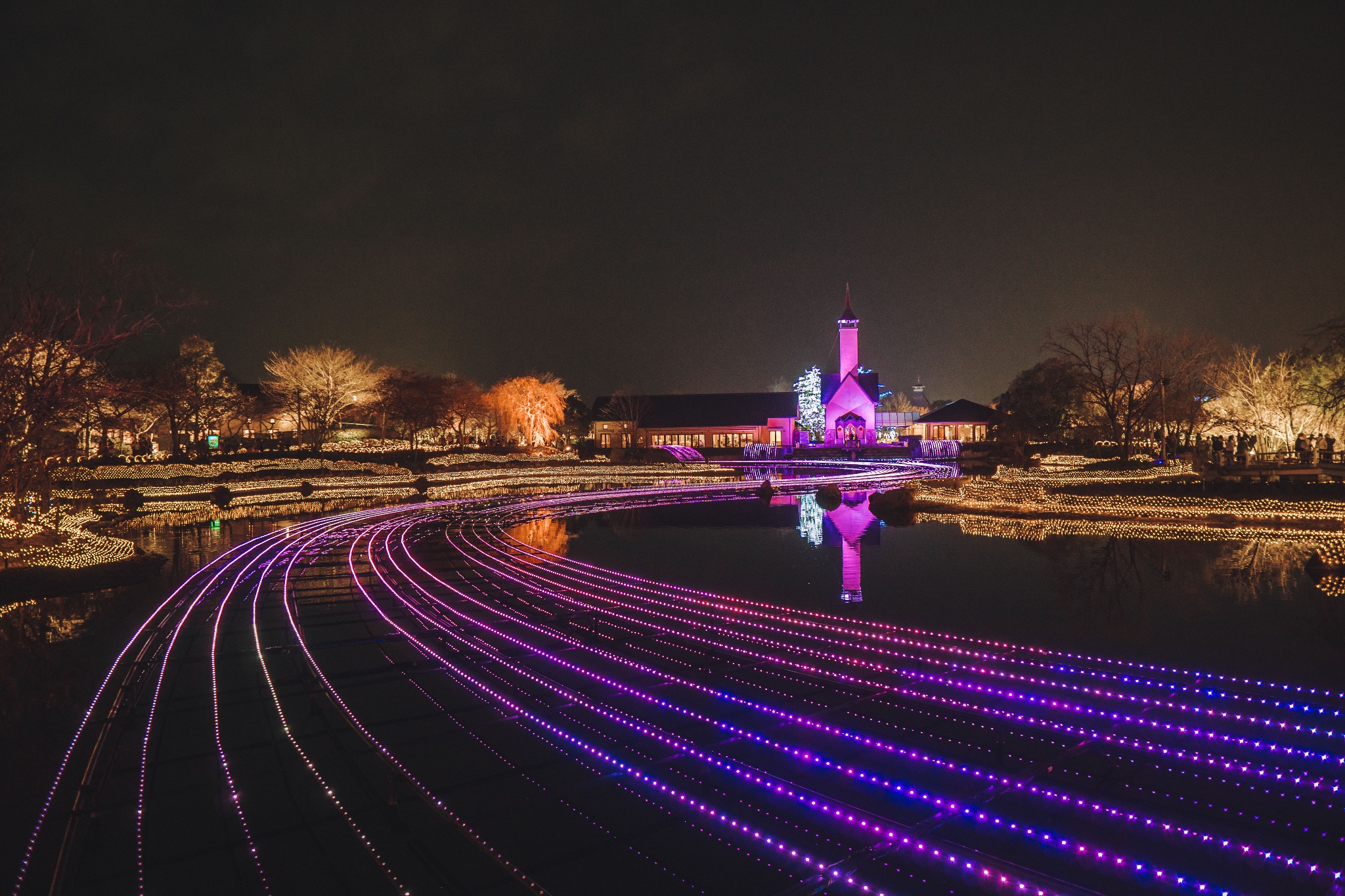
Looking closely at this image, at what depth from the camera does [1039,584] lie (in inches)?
416

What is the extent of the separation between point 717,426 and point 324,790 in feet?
209

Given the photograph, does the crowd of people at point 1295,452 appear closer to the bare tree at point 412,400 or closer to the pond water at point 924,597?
the pond water at point 924,597

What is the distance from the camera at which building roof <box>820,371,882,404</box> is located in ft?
209

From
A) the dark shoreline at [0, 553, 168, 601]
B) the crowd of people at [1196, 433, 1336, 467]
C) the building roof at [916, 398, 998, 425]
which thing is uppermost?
the building roof at [916, 398, 998, 425]

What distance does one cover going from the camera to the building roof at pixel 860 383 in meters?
63.6

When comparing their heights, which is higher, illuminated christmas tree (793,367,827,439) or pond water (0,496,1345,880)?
illuminated christmas tree (793,367,827,439)

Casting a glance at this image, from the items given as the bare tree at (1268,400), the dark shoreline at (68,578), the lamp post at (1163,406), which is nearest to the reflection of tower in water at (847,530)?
the dark shoreline at (68,578)

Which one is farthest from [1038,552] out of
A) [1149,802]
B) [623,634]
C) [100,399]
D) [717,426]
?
[717,426]

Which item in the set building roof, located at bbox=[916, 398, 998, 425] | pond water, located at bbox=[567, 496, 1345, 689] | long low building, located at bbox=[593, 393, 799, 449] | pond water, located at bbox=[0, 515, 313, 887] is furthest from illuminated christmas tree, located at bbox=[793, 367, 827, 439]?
pond water, located at bbox=[0, 515, 313, 887]

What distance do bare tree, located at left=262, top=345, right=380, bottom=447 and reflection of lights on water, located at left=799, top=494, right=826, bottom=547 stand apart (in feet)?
132

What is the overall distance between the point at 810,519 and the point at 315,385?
46.0 metres

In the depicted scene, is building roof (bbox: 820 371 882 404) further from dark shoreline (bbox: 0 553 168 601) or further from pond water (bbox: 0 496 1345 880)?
dark shoreline (bbox: 0 553 168 601)

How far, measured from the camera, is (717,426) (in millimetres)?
67875

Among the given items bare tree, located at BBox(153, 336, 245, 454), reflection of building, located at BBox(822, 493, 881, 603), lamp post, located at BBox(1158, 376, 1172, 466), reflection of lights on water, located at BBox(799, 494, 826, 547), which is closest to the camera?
reflection of building, located at BBox(822, 493, 881, 603)
